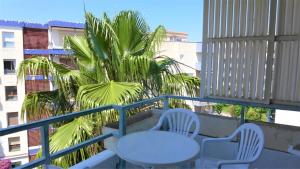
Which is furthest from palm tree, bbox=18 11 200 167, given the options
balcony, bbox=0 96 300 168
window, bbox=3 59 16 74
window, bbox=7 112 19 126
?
window, bbox=7 112 19 126

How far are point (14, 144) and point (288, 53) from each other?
13967mm

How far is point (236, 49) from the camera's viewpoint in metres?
2.82

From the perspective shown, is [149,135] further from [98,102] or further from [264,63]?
[264,63]

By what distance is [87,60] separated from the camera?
4301 millimetres

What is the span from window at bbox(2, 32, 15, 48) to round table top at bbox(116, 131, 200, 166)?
1262 cm

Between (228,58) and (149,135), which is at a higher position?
(228,58)

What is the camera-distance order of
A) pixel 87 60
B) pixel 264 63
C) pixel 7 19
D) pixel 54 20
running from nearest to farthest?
pixel 264 63 → pixel 87 60 → pixel 7 19 → pixel 54 20

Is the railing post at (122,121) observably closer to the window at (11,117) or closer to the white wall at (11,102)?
the white wall at (11,102)

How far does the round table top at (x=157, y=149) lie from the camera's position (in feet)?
5.50

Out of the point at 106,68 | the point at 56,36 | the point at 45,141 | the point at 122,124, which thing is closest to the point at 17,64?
the point at 56,36

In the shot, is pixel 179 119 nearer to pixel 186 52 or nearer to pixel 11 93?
pixel 11 93

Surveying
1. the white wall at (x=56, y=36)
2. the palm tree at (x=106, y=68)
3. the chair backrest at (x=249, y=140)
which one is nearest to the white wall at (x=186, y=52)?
the white wall at (x=56, y=36)

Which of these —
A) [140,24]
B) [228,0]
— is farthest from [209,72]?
[140,24]

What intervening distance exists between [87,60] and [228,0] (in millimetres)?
2521
